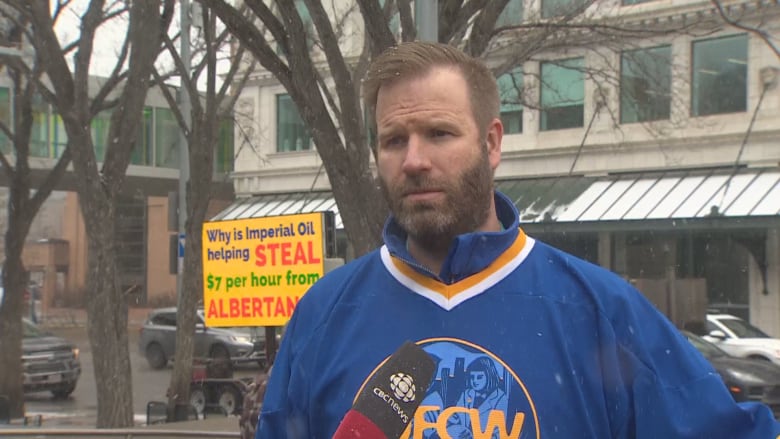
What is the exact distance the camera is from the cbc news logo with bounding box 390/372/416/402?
1.86 m

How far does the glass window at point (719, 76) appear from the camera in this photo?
89.4 ft

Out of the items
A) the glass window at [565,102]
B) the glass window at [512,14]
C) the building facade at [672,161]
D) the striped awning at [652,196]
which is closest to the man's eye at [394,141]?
the glass window at [512,14]

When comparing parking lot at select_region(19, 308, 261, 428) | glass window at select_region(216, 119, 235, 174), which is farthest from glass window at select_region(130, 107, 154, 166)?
parking lot at select_region(19, 308, 261, 428)

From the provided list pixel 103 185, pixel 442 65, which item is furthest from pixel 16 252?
pixel 442 65

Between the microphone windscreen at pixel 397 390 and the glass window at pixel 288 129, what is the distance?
35856 millimetres

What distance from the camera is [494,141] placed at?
230cm

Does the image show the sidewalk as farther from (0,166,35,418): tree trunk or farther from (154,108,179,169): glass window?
(0,166,35,418): tree trunk

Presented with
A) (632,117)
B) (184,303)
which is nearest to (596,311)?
(184,303)

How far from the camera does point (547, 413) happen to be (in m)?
1.98

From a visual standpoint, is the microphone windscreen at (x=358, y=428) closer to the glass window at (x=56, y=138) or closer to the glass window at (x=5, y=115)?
the glass window at (x=5, y=115)

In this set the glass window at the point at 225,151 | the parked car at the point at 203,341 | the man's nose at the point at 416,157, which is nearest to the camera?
the man's nose at the point at 416,157

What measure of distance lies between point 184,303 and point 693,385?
14191mm

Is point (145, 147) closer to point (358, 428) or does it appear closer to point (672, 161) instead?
point (672, 161)

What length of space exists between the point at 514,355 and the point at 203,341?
23.2 metres
